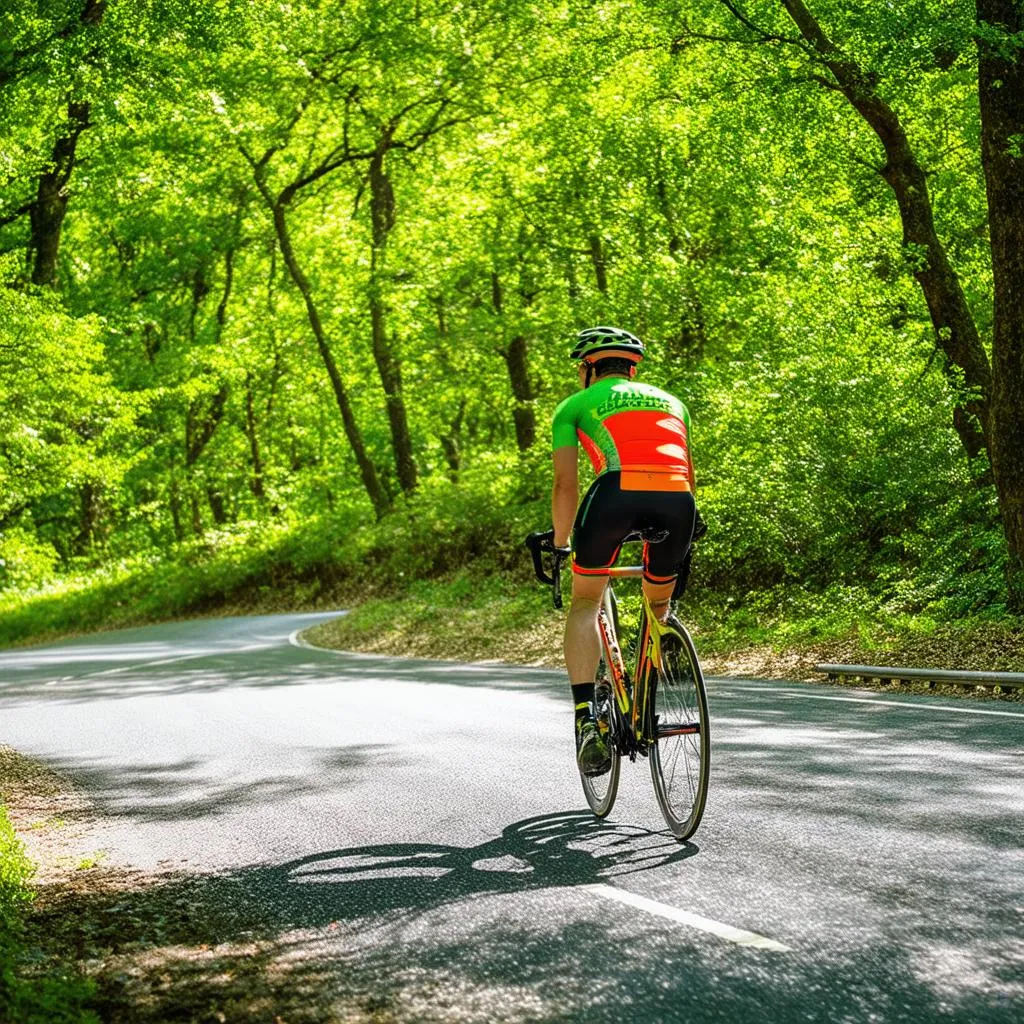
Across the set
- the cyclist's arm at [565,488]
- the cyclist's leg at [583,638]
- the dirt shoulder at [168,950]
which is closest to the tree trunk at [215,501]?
the dirt shoulder at [168,950]

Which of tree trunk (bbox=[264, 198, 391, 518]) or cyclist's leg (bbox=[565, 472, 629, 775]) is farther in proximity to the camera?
tree trunk (bbox=[264, 198, 391, 518])

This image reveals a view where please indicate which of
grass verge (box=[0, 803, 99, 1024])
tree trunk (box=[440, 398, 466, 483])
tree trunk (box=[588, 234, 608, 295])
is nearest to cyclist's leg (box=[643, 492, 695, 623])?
grass verge (box=[0, 803, 99, 1024])

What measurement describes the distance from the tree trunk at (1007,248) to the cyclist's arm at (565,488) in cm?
878

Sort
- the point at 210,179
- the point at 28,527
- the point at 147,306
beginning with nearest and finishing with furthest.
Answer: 1. the point at 210,179
2. the point at 147,306
3. the point at 28,527

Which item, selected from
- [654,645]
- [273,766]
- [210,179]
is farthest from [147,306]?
[654,645]

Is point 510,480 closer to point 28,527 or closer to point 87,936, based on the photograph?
point 87,936

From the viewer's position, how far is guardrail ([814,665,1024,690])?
438 inches

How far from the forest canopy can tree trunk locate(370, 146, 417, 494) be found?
0.34 feet

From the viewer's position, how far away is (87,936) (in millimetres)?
5301

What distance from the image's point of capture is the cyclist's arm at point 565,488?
6352 mm

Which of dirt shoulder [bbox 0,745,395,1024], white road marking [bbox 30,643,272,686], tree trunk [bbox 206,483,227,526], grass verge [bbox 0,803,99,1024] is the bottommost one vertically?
white road marking [bbox 30,643,272,686]

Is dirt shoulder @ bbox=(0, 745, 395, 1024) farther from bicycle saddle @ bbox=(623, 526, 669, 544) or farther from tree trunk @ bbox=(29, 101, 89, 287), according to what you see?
tree trunk @ bbox=(29, 101, 89, 287)

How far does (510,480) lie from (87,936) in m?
24.8

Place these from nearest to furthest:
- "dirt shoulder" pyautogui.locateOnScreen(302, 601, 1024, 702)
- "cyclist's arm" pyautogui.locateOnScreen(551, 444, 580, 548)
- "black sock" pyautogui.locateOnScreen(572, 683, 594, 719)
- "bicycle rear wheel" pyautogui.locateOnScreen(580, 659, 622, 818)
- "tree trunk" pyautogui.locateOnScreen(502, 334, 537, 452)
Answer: "cyclist's arm" pyautogui.locateOnScreen(551, 444, 580, 548)
"bicycle rear wheel" pyautogui.locateOnScreen(580, 659, 622, 818)
"black sock" pyautogui.locateOnScreen(572, 683, 594, 719)
"dirt shoulder" pyautogui.locateOnScreen(302, 601, 1024, 702)
"tree trunk" pyautogui.locateOnScreen(502, 334, 537, 452)
